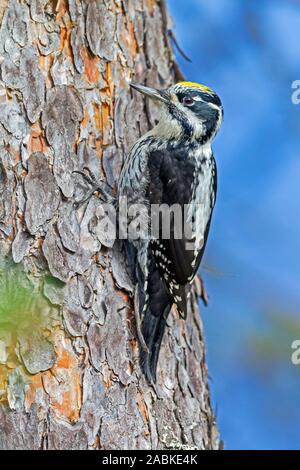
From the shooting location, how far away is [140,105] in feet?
13.9

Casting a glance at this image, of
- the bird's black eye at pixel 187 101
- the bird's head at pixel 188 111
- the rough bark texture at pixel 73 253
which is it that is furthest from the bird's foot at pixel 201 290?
the bird's black eye at pixel 187 101

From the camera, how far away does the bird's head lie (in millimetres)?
4270

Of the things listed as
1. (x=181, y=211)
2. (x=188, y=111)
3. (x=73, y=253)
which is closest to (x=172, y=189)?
(x=181, y=211)

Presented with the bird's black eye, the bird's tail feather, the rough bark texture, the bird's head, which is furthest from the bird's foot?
the bird's black eye

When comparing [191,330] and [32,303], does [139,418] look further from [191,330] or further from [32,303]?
[32,303]

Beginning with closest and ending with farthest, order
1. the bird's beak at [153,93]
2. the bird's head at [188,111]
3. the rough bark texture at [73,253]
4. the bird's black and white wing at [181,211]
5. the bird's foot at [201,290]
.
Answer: the rough bark texture at [73,253] → the bird's black and white wing at [181,211] → the bird's beak at [153,93] → the bird's head at [188,111] → the bird's foot at [201,290]

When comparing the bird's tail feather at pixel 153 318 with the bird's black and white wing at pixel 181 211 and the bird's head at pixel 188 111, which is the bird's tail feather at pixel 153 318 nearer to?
the bird's black and white wing at pixel 181 211

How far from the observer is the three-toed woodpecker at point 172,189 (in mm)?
3883

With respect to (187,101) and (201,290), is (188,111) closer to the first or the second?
(187,101)

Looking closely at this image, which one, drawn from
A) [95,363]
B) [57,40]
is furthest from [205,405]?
[57,40]

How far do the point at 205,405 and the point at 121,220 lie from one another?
1.09 meters

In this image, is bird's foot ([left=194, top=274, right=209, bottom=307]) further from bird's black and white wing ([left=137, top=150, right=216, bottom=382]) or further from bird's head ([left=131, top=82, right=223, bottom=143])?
bird's head ([left=131, top=82, right=223, bottom=143])

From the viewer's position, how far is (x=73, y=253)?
3508 millimetres

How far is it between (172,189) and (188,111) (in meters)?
0.50
